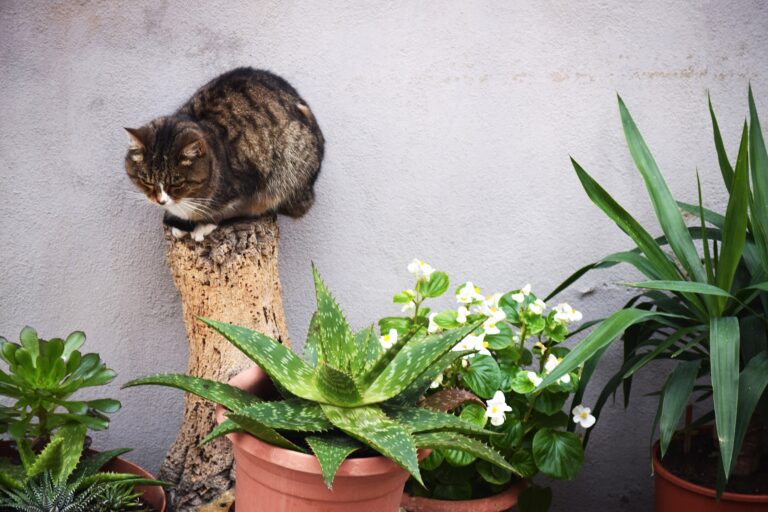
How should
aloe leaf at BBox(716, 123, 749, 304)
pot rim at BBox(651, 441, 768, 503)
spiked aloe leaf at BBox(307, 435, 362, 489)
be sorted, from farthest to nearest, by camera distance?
pot rim at BBox(651, 441, 768, 503) → aloe leaf at BBox(716, 123, 749, 304) → spiked aloe leaf at BBox(307, 435, 362, 489)

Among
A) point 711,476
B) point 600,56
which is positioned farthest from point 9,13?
point 711,476

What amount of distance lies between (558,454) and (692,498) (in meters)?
0.35

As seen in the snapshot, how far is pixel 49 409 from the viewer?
1.71 metres

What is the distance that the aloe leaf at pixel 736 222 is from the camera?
153cm

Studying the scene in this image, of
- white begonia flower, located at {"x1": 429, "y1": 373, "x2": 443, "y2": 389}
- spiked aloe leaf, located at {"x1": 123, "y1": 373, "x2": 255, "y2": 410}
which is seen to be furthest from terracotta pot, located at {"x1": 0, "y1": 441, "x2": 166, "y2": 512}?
white begonia flower, located at {"x1": 429, "y1": 373, "x2": 443, "y2": 389}

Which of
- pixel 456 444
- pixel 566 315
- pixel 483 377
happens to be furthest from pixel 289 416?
pixel 566 315

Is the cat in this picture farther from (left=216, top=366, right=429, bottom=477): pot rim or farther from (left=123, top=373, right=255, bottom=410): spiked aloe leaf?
(left=216, top=366, right=429, bottom=477): pot rim

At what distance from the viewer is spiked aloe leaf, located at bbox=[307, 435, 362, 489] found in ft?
3.81

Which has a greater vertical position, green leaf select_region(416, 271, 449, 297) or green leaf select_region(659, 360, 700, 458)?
Answer: green leaf select_region(416, 271, 449, 297)

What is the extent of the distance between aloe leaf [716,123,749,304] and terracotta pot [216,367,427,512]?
2.57 feet

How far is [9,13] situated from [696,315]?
1.91 m

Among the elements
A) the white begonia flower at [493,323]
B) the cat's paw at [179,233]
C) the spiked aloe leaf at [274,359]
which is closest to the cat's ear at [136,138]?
the cat's paw at [179,233]

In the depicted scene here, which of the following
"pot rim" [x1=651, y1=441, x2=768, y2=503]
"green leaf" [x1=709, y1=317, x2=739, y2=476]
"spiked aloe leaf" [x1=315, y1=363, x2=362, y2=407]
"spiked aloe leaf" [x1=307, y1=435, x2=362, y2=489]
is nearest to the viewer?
"spiked aloe leaf" [x1=307, y1=435, x2=362, y2=489]

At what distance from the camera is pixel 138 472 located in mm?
1692
